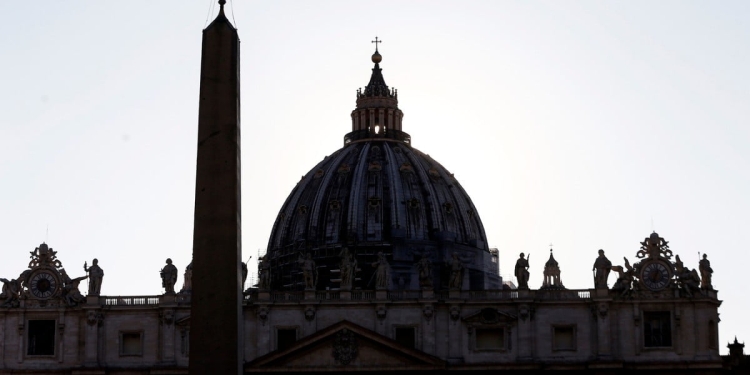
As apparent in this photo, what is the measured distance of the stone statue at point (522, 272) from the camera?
103m

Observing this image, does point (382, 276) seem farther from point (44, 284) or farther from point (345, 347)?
point (44, 284)

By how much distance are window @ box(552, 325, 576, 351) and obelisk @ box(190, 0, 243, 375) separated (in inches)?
2540

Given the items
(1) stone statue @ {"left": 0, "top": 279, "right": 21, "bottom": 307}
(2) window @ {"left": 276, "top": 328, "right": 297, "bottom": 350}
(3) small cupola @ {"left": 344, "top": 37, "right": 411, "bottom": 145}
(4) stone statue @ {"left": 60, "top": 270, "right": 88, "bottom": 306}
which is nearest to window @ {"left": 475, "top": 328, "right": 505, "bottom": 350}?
(2) window @ {"left": 276, "top": 328, "right": 297, "bottom": 350}

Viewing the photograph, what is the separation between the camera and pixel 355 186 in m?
141

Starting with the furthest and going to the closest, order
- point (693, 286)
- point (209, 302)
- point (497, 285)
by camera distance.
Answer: point (497, 285) → point (693, 286) → point (209, 302)

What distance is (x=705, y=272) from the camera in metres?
103

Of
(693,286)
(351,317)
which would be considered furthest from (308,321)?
(693,286)

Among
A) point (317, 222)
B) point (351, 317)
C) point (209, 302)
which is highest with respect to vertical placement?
point (317, 222)

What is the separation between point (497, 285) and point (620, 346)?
36597mm

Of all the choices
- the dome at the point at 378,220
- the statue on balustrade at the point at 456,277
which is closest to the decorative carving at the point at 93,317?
the statue on balustrade at the point at 456,277

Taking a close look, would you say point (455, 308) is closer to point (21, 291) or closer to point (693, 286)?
point (693, 286)

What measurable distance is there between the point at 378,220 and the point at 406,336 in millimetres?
36467

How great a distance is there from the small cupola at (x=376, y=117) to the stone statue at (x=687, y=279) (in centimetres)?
4974

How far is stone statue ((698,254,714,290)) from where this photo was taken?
4038 inches
